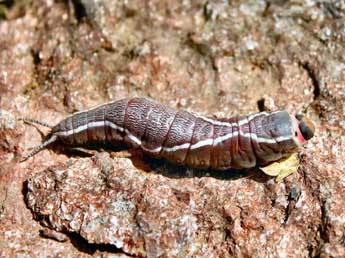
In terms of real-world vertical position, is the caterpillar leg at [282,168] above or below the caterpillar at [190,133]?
below

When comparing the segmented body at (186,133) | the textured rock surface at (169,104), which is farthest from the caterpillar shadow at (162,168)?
the segmented body at (186,133)

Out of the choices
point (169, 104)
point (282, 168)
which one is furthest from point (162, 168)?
point (282, 168)

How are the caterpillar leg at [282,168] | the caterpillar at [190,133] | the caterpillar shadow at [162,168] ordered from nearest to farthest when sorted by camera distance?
1. the caterpillar at [190,133]
2. the caterpillar leg at [282,168]
3. the caterpillar shadow at [162,168]

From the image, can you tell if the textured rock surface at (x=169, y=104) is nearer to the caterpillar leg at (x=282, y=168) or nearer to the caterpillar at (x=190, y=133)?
the caterpillar leg at (x=282, y=168)

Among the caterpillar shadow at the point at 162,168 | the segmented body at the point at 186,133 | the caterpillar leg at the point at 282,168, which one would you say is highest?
the segmented body at the point at 186,133

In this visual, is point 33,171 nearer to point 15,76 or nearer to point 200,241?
point 15,76

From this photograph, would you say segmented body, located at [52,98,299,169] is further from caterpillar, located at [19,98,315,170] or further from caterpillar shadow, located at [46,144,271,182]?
caterpillar shadow, located at [46,144,271,182]

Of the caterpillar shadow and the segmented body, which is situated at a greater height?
the segmented body

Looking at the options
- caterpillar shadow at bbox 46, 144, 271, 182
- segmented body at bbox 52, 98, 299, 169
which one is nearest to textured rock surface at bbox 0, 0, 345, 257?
caterpillar shadow at bbox 46, 144, 271, 182

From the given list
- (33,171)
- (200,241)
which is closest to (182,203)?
(200,241)
